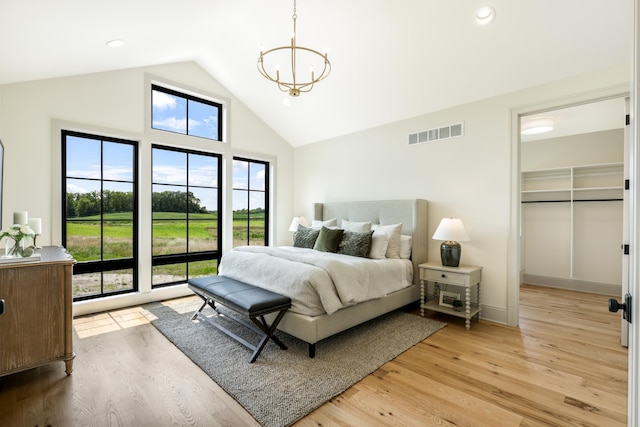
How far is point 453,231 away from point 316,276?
1.67 metres

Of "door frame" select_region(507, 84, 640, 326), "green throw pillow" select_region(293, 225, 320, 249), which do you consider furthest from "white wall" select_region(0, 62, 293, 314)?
"door frame" select_region(507, 84, 640, 326)

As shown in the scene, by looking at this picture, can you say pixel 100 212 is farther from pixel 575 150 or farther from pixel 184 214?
pixel 575 150

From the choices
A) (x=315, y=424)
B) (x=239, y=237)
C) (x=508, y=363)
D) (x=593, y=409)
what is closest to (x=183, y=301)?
(x=239, y=237)

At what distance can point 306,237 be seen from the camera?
4.33 m

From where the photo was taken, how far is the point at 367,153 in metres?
4.70

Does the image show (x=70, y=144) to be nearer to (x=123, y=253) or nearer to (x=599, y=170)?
(x=123, y=253)

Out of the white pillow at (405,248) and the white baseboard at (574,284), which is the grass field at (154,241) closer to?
the white pillow at (405,248)

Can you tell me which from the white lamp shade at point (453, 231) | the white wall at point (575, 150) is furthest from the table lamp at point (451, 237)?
the white wall at point (575, 150)

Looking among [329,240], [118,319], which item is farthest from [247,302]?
[118,319]

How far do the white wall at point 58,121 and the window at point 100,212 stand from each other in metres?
0.17

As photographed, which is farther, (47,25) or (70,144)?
(70,144)

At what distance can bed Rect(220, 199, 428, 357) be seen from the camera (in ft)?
8.79

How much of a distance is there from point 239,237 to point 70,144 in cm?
251

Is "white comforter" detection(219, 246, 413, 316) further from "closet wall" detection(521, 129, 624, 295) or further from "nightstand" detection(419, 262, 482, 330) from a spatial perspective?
"closet wall" detection(521, 129, 624, 295)
